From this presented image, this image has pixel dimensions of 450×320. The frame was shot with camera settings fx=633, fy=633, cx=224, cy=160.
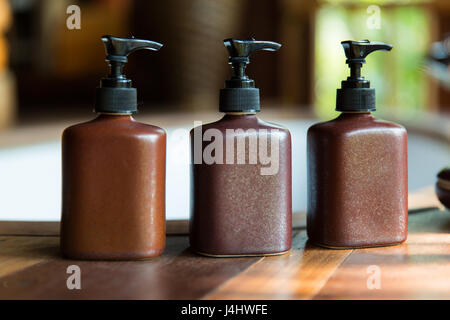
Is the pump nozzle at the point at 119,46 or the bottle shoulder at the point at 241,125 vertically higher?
the pump nozzle at the point at 119,46

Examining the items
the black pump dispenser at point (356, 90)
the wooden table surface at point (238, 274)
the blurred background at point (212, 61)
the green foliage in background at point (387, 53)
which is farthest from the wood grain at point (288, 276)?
the green foliage in background at point (387, 53)

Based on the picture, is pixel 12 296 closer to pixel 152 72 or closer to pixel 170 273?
pixel 170 273

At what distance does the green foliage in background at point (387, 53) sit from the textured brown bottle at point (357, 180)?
2562mm

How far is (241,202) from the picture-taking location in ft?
1.48

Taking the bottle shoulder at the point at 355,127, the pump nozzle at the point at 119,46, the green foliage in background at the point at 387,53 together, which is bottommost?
the bottle shoulder at the point at 355,127

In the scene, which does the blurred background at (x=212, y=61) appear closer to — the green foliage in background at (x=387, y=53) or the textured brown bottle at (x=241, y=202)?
the green foliage in background at (x=387, y=53)

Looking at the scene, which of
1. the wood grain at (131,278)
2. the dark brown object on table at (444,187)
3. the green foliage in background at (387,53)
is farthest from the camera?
the green foliage in background at (387,53)

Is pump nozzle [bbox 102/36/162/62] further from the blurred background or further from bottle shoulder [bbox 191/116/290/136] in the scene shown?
the blurred background

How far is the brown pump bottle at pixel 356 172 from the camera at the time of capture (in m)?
0.48

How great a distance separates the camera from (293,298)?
0.38 m

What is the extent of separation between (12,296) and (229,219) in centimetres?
Result: 15

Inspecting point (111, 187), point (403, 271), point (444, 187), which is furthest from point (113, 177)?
point (444, 187)

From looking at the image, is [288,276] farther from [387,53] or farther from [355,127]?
[387,53]
